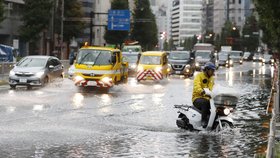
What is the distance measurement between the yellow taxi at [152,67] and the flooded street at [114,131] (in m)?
15.6

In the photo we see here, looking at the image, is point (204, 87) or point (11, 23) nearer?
point (204, 87)

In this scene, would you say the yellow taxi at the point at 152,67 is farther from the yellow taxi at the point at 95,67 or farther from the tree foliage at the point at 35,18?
the tree foliage at the point at 35,18

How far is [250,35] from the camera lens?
148 meters

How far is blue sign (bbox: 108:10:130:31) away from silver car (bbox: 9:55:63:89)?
3598 centimetres

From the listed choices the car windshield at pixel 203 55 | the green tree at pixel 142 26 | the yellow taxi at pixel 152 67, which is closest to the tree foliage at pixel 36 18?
the car windshield at pixel 203 55

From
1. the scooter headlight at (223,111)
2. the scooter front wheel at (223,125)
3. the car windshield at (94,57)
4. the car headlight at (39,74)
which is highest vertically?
the car windshield at (94,57)

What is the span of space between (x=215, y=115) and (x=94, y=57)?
1571cm

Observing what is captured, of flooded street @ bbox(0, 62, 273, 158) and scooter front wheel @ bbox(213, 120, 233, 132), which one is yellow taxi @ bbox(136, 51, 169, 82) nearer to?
flooded street @ bbox(0, 62, 273, 158)

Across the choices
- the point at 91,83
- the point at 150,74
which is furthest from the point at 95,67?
the point at 150,74

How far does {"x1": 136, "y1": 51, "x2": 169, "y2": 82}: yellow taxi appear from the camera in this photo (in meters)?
37.9

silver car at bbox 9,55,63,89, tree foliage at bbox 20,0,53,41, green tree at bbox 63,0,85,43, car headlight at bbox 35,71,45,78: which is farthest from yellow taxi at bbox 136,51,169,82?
green tree at bbox 63,0,85,43

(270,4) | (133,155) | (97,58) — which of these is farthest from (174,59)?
(133,155)

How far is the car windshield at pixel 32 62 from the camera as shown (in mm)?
29734

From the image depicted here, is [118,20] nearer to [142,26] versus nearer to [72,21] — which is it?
[72,21]
